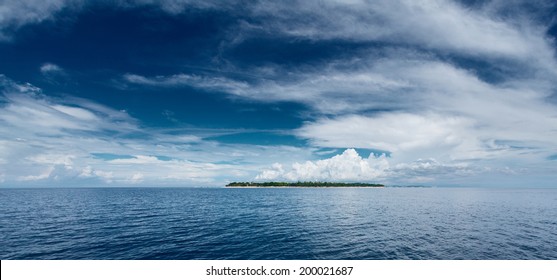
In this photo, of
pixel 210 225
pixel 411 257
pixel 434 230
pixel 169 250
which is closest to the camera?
pixel 411 257

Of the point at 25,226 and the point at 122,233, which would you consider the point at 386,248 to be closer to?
the point at 122,233

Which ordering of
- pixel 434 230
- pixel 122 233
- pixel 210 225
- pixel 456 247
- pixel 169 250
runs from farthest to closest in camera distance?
pixel 210 225, pixel 434 230, pixel 122 233, pixel 456 247, pixel 169 250

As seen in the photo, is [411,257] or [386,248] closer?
[411,257]

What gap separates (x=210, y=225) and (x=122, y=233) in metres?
16.2

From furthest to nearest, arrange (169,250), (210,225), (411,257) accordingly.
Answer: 1. (210,225)
2. (169,250)
3. (411,257)

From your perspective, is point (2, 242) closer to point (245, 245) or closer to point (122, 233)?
point (122, 233)

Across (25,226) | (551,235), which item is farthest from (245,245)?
(551,235)

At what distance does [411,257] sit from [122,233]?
1813 inches
